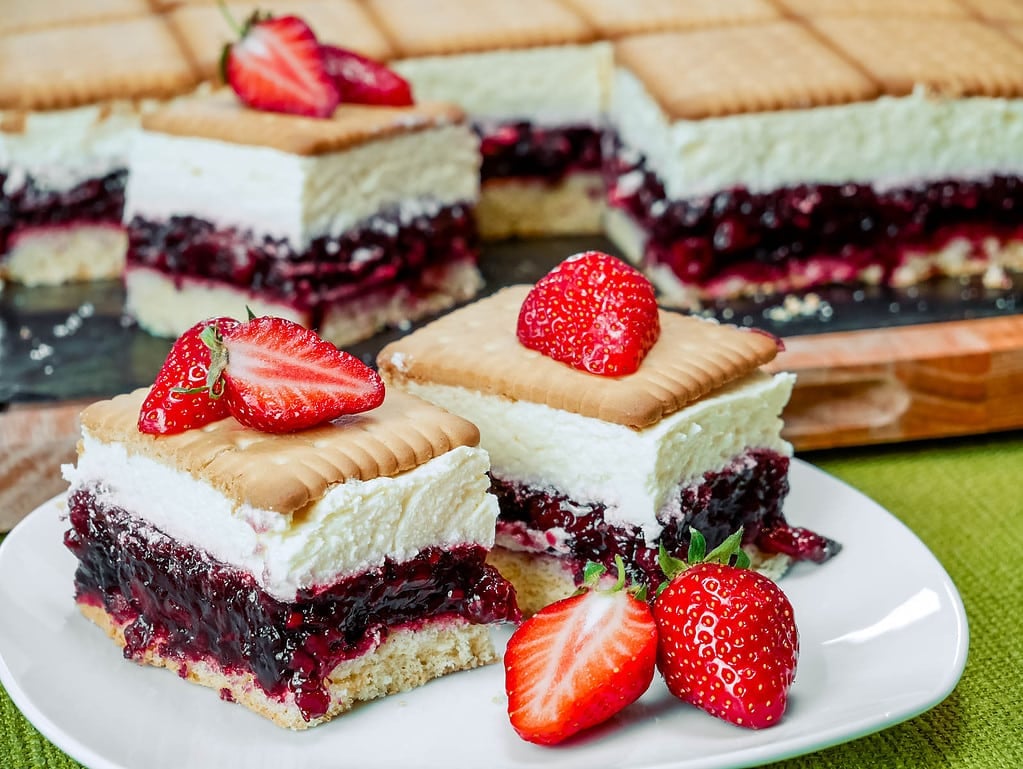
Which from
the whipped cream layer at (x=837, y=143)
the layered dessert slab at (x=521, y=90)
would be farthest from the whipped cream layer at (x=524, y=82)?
the whipped cream layer at (x=837, y=143)

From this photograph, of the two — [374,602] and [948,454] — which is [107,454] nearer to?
[374,602]

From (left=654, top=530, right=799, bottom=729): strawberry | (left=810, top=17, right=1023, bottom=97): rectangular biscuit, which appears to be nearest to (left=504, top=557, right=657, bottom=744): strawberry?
(left=654, top=530, right=799, bottom=729): strawberry

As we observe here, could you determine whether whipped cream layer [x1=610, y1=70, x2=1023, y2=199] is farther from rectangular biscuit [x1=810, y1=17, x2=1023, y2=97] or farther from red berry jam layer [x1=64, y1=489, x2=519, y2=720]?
red berry jam layer [x1=64, y1=489, x2=519, y2=720]

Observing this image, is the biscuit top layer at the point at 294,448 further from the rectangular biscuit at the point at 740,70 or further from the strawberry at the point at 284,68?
the rectangular biscuit at the point at 740,70

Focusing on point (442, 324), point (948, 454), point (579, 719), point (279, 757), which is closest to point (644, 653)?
point (579, 719)

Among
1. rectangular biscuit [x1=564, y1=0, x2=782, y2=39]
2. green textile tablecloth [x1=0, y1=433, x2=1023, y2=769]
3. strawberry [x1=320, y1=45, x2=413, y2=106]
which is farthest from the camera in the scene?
rectangular biscuit [x1=564, y1=0, x2=782, y2=39]

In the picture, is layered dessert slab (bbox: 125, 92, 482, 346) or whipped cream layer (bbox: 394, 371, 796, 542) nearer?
whipped cream layer (bbox: 394, 371, 796, 542)
